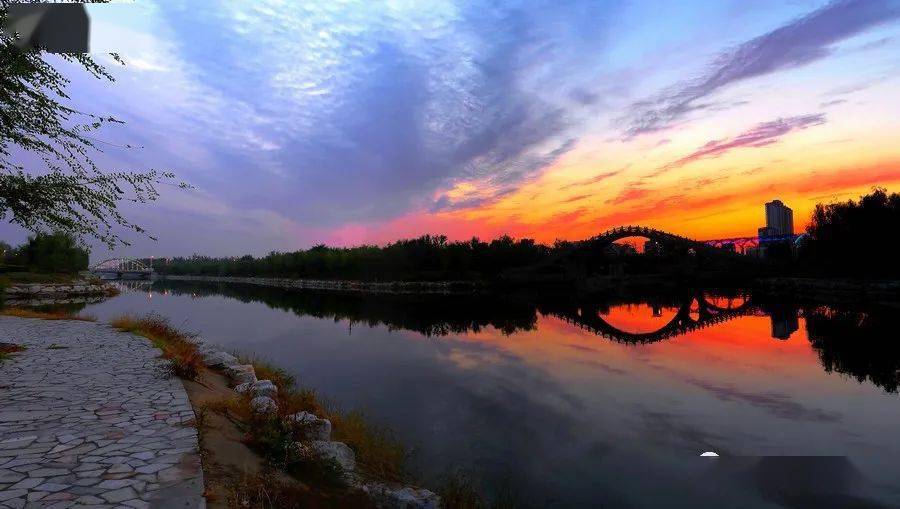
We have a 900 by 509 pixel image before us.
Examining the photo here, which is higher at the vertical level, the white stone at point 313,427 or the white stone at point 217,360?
the white stone at point 217,360

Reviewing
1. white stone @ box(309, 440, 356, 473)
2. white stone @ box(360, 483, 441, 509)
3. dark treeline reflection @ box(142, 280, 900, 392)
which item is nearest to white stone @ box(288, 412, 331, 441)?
white stone @ box(309, 440, 356, 473)

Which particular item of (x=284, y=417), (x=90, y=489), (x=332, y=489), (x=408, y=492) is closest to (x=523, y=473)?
(x=408, y=492)

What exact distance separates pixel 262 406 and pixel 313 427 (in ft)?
4.39

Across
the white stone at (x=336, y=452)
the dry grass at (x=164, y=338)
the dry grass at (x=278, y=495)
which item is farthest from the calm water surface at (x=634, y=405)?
the dry grass at (x=164, y=338)

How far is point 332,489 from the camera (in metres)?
6.75

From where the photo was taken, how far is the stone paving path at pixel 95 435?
4.98 m

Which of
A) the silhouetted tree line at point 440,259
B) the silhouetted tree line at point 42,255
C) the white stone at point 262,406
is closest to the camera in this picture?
the white stone at point 262,406

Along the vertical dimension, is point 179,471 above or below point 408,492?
above

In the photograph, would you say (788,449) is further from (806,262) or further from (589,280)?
(589,280)

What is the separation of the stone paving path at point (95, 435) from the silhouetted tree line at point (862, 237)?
68407 mm

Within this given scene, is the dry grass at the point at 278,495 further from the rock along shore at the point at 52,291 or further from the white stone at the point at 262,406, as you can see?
the rock along shore at the point at 52,291

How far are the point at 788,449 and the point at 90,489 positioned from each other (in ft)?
42.2

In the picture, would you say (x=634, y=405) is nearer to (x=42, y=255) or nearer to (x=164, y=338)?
(x=164, y=338)

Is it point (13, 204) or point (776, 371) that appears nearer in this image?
point (13, 204)
